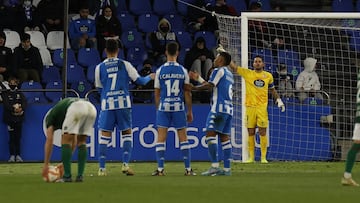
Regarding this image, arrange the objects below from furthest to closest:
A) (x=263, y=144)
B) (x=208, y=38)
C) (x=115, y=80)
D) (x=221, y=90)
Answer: (x=208, y=38) → (x=263, y=144) → (x=221, y=90) → (x=115, y=80)

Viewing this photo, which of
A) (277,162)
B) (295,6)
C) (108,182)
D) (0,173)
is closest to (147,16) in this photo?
(295,6)

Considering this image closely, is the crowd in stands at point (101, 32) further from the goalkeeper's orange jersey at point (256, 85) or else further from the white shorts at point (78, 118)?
the white shorts at point (78, 118)

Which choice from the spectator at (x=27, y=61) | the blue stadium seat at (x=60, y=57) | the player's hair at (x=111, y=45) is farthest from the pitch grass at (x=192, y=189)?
the blue stadium seat at (x=60, y=57)

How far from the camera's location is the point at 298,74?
988 inches

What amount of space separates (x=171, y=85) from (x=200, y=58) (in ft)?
29.1

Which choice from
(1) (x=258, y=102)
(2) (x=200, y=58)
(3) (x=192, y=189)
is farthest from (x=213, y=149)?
(2) (x=200, y=58)

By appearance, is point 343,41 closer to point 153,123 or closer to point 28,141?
point 153,123

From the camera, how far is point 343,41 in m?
25.4

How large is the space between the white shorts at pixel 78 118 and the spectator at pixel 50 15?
13374 millimetres

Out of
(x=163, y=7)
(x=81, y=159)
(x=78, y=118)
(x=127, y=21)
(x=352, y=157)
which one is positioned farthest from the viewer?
(x=163, y=7)

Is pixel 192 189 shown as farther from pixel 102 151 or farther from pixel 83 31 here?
pixel 83 31

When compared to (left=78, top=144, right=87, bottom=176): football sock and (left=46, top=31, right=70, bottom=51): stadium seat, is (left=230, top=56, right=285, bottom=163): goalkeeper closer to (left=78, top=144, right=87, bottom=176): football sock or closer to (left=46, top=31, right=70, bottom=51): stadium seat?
(left=46, top=31, right=70, bottom=51): stadium seat

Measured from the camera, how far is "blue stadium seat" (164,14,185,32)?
29.0 m

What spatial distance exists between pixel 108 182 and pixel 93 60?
12.4 metres
